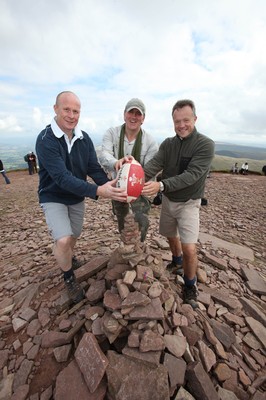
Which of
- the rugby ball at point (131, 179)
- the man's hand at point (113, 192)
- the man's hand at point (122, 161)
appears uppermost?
the man's hand at point (122, 161)

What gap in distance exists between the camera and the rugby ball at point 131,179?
3486 mm

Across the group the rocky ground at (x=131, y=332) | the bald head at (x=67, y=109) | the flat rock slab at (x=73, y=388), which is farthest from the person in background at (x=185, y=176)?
the flat rock slab at (x=73, y=388)

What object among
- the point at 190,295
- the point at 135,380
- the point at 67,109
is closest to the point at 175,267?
the point at 190,295

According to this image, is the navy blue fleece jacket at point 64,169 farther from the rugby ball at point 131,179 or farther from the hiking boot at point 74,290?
the hiking boot at point 74,290

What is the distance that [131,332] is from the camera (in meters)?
2.99

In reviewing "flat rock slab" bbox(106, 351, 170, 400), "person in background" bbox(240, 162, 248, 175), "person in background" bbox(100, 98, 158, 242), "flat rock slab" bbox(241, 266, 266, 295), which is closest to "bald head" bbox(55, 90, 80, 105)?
"person in background" bbox(100, 98, 158, 242)

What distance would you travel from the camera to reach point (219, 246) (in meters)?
6.95

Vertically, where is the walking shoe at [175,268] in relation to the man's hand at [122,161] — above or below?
below

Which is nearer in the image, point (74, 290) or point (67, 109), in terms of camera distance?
point (67, 109)

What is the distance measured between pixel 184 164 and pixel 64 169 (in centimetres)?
223

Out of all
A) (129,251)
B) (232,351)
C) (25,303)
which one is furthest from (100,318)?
(232,351)

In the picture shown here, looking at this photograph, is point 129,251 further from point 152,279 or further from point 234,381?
point 234,381

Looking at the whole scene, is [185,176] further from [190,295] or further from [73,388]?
[73,388]

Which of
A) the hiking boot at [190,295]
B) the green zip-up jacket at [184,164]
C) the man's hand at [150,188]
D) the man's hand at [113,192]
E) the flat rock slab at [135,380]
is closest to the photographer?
the flat rock slab at [135,380]
